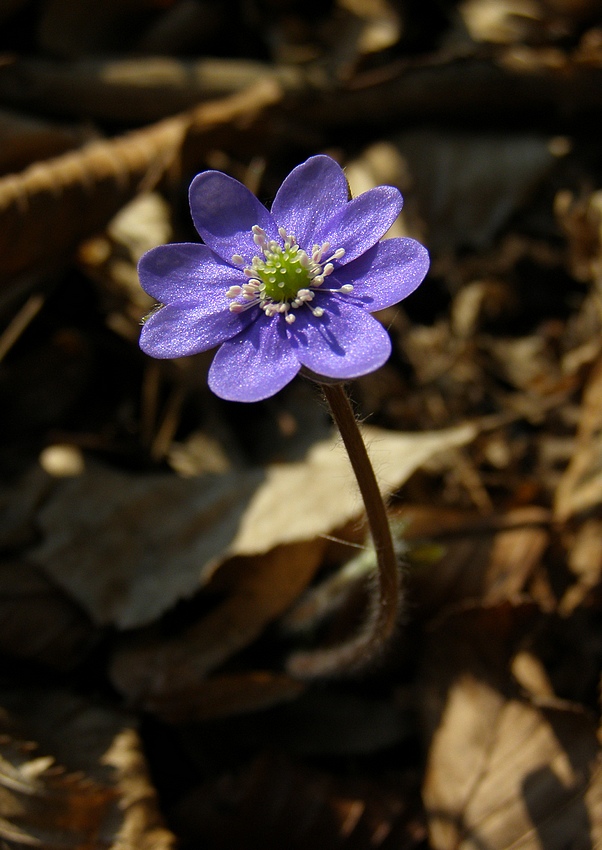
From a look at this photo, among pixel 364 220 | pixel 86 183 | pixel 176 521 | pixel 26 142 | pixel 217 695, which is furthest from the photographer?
pixel 26 142

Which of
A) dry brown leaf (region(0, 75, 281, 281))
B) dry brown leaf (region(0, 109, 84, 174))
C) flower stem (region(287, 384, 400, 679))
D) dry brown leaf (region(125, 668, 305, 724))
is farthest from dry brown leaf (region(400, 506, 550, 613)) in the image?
dry brown leaf (region(0, 109, 84, 174))

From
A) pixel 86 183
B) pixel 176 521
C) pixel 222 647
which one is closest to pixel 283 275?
pixel 176 521

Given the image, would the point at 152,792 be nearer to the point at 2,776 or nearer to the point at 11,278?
the point at 2,776

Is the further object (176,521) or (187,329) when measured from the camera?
(176,521)

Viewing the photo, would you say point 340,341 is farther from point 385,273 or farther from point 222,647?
point 222,647

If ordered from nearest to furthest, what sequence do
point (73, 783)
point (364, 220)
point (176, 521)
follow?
point (364, 220)
point (73, 783)
point (176, 521)

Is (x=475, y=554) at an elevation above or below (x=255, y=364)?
below

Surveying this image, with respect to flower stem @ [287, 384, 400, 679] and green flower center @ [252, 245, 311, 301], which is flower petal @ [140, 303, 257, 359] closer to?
green flower center @ [252, 245, 311, 301]

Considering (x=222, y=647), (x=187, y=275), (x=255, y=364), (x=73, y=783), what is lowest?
(x=222, y=647)
